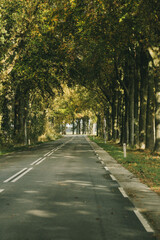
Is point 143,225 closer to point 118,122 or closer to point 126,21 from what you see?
point 126,21

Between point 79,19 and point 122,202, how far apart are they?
12.5 m

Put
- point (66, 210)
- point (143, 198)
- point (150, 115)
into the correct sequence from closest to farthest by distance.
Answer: point (66, 210)
point (143, 198)
point (150, 115)

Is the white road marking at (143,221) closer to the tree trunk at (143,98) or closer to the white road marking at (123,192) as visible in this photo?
the white road marking at (123,192)

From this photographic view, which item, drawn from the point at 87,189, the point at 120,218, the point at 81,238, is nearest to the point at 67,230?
the point at 81,238

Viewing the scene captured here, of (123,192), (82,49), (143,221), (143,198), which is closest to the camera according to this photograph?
(143,221)

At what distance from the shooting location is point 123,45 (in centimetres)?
2092

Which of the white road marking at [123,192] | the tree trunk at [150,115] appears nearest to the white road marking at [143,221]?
the white road marking at [123,192]

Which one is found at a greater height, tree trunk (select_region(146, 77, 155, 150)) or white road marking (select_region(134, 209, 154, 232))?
tree trunk (select_region(146, 77, 155, 150))

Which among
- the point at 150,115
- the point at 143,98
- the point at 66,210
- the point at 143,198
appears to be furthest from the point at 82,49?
the point at 66,210

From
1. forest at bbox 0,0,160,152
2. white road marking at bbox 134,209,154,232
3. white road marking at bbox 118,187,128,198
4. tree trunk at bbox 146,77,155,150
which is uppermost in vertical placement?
forest at bbox 0,0,160,152

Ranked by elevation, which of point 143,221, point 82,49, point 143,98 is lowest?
point 143,221

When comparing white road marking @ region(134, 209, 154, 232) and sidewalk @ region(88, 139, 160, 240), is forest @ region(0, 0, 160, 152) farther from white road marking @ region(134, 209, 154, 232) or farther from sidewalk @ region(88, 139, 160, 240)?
white road marking @ region(134, 209, 154, 232)

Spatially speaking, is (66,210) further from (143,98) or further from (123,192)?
(143,98)

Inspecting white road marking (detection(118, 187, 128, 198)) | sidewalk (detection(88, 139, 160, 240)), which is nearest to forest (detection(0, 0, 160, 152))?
sidewalk (detection(88, 139, 160, 240))
